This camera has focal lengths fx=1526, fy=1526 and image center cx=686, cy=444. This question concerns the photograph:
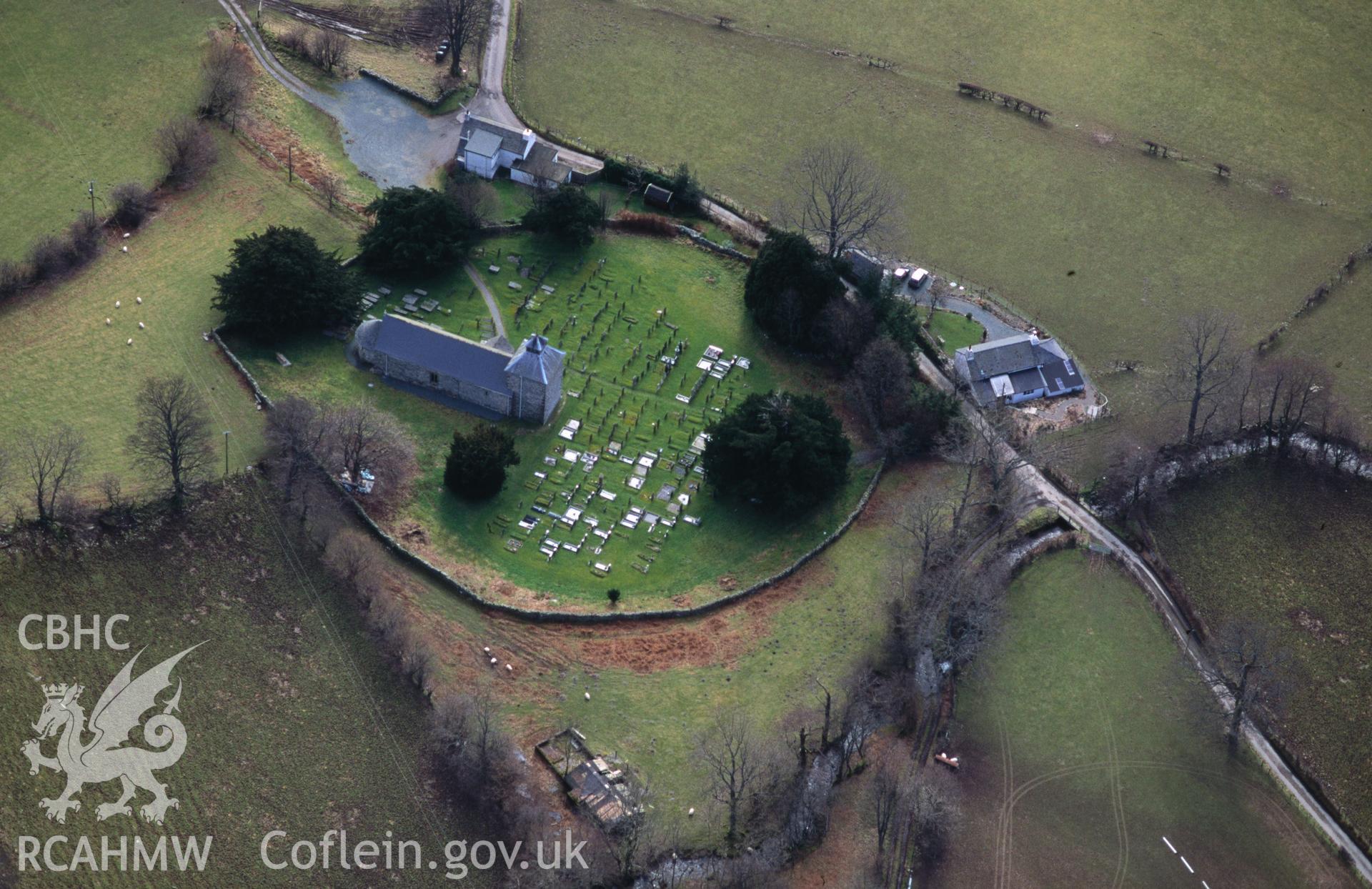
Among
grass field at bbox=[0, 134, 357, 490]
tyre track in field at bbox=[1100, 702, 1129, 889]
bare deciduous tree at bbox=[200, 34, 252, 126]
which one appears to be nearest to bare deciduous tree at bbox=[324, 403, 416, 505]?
grass field at bbox=[0, 134, 357, 490]

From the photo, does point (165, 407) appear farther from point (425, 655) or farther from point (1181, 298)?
point (1181, 298)

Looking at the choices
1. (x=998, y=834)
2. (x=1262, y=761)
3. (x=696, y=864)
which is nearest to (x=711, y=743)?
(x=696, y=864)

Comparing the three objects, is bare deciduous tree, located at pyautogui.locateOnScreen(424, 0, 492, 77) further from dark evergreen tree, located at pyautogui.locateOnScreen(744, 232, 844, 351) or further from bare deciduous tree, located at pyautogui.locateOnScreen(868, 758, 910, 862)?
bare deciduous tree, located at pyautogui.locateOnScreen(868, 758, 910, 862)

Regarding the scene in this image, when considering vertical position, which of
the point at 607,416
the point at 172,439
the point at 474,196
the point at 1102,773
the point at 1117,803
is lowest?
the point at 1117,803

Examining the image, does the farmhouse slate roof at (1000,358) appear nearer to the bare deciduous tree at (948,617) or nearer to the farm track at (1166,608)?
the farm track at (1166,608)

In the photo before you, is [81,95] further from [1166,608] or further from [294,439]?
[1166,608]

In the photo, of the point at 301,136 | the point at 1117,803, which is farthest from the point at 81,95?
the point at 1117,803

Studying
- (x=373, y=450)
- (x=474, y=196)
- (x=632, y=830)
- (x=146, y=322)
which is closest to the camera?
(x=632, y=830)
